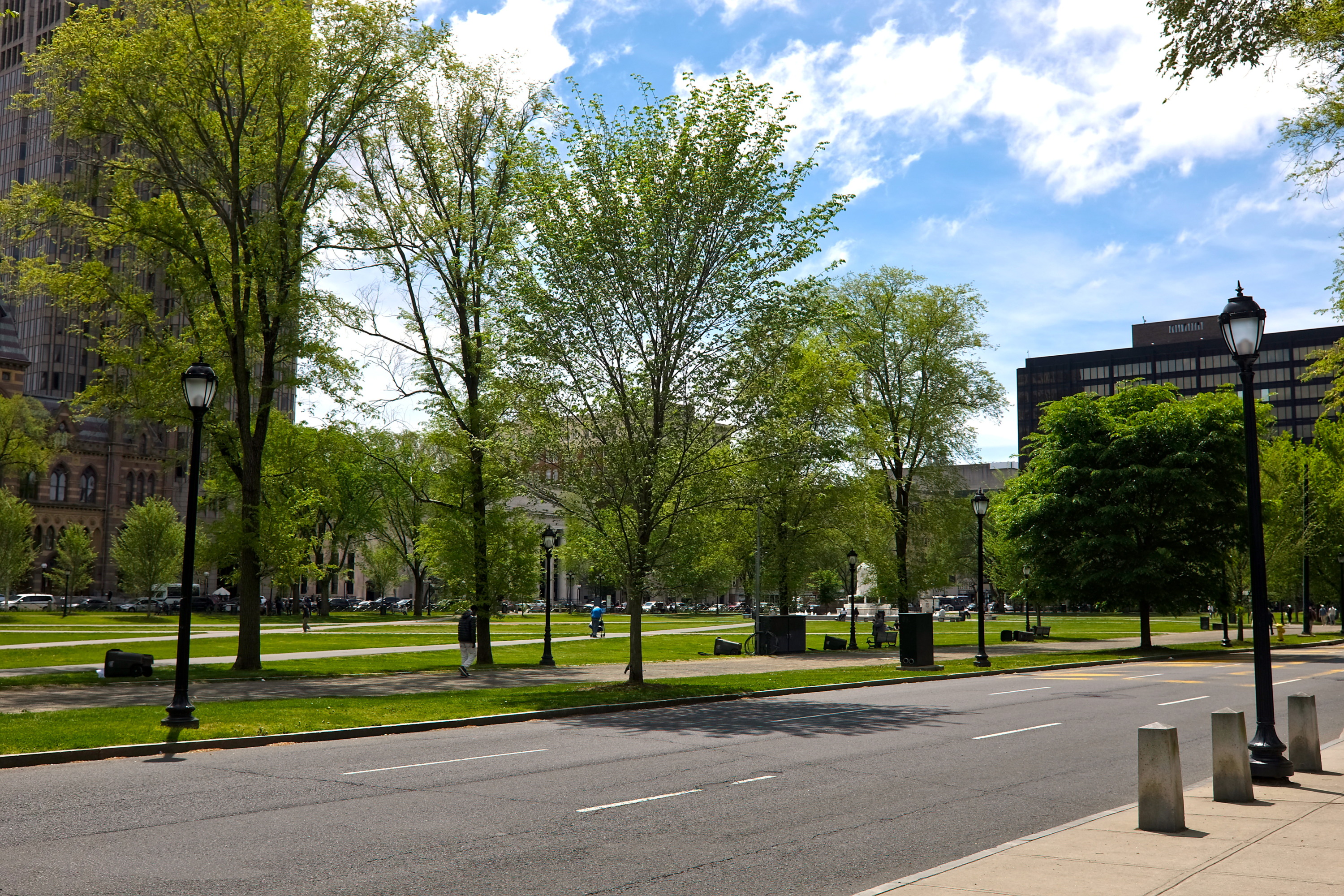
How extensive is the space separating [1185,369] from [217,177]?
163 meters

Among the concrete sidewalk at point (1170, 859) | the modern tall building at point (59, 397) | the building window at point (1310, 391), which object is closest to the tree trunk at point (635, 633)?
the concrete sidewalk at point (1170, 859)

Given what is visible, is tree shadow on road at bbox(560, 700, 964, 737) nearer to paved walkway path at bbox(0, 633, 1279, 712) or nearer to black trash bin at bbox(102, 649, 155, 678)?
paved walkway path at bbox(0, 633, 1279, 712)

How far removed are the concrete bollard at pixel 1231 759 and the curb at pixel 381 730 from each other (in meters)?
11.7

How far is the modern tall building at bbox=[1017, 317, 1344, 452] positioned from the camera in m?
151

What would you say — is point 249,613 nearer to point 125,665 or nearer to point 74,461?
point 125,665

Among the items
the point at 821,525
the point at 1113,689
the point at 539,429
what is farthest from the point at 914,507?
the point at 539,429

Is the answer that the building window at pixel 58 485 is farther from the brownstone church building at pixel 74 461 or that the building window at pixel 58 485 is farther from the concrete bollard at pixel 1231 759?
the concrete bollard at pixel 1231 759

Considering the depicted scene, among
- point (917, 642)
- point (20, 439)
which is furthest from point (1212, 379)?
point (20, 439)

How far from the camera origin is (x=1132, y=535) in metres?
47.0

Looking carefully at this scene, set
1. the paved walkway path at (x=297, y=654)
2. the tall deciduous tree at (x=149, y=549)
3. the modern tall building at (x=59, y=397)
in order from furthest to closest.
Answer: the modern tall building at (x=59, y=397), the tall deciduous tree at (x=149, y=549), the paved walkway path at (x=297, y=654)

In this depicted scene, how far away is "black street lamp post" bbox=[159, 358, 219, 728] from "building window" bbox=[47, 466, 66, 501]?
107315 millimetres

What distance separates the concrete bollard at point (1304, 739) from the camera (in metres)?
12.3

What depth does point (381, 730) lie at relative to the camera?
54.7 feet

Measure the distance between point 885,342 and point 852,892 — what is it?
150ft
